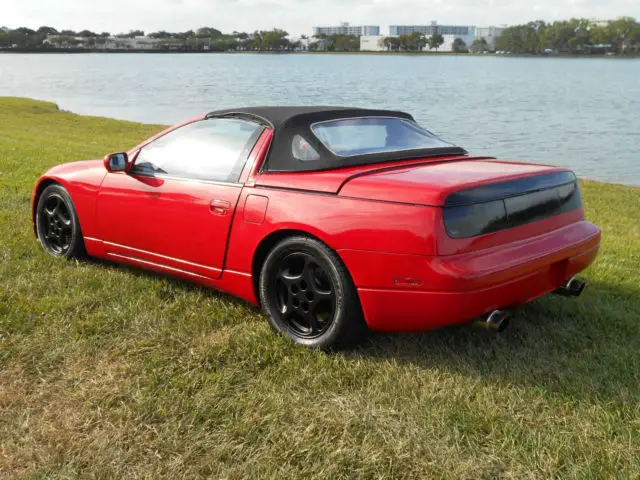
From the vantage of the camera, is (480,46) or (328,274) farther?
(480,46)

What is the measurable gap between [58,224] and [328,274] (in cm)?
273

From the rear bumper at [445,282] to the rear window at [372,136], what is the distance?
0.81m

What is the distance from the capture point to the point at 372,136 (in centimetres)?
420

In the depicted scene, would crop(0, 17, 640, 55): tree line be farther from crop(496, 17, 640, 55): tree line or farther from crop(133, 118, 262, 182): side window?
crop(133, 118, 262, 182): side window

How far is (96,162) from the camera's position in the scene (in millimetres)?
5105

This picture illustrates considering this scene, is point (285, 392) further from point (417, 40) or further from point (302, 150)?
point (417, 40)

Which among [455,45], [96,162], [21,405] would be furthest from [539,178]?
[455,45]

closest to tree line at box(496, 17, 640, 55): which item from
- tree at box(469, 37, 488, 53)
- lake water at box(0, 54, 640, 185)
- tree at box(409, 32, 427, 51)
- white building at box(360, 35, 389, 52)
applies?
tree at box(469, 37, 488, 53)

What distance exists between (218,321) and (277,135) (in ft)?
3.80

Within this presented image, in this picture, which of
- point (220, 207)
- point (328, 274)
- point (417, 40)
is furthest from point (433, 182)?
point (417, 40)

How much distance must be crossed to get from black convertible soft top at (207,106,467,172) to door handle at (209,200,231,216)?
1.02 feet

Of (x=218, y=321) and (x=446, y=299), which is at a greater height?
(x=446, y=299)

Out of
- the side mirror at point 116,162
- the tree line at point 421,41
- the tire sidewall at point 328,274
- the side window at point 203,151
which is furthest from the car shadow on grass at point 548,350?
the tree line at point 421,41

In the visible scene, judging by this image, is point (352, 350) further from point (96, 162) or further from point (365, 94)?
point (365, 94)
